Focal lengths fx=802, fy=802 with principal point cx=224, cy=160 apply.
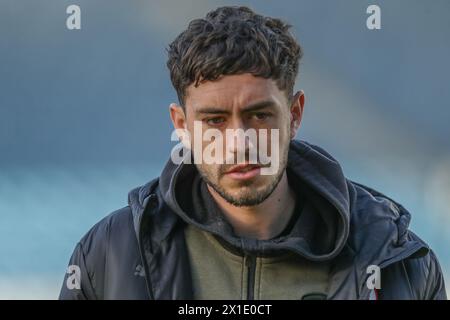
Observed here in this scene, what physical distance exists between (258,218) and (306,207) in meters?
0.12

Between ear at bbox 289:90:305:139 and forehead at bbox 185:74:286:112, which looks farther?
ear at bbox 289:90:305:139

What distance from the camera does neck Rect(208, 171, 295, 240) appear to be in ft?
6.04

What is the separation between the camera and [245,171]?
173 cm

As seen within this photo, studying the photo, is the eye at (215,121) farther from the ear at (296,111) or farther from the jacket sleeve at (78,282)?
the jacket sleeve at (78,282)

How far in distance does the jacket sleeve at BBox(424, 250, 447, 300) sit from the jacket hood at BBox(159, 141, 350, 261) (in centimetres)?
22

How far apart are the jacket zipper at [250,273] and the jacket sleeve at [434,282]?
391mm

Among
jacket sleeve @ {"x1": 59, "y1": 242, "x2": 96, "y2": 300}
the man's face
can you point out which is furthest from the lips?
jacket sleeve @ {"x1": 59, "y1": 242, "x2": 96, "y2": 300}

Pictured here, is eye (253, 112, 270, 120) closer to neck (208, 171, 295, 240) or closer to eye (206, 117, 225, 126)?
eye (206, 117, 225, 126)

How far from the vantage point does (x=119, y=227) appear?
1854 mm

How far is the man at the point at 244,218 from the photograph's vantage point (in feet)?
5.71

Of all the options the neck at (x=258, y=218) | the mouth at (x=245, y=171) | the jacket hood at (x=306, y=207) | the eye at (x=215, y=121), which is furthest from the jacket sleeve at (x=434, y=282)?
the eye at (x=215, y=121)
